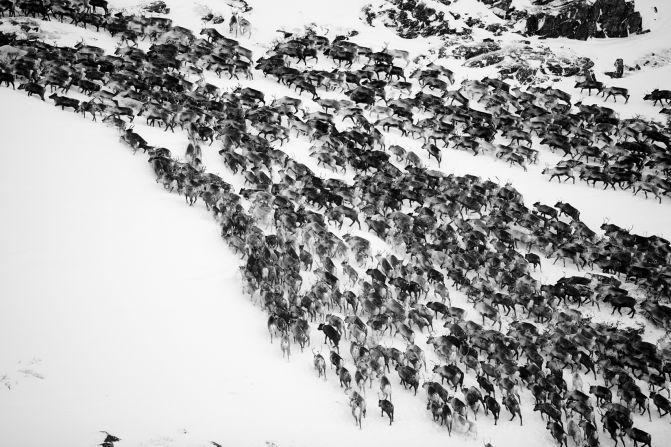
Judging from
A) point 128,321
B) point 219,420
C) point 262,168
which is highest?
point 262,168

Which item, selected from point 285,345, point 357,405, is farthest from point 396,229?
point 357,405

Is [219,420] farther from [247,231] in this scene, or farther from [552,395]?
[552,395]

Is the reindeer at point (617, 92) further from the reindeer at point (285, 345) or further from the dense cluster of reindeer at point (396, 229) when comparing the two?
the reindeer at point (285, 345)

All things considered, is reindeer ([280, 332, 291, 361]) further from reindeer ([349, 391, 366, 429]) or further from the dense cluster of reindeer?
reindeer ([349, 391, 366, 429])

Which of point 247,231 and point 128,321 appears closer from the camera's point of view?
point 128,321

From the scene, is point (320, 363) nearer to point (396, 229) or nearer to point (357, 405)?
point (357, 405)

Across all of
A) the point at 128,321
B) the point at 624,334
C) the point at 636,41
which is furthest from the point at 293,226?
the point at 636,41

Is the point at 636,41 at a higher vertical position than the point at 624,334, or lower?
higher

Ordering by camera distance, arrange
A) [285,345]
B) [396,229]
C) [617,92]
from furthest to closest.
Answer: [617,92] < [396,229] < [285,345]

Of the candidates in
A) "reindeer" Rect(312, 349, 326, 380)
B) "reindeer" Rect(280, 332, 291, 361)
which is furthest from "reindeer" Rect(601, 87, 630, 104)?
"reindeer" Rect(280, 332, 291, 361)
